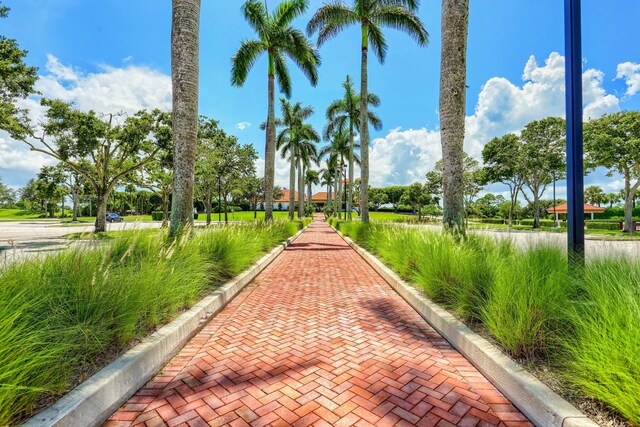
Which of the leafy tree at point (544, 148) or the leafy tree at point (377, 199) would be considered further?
the leafy tree at point (377, 199)

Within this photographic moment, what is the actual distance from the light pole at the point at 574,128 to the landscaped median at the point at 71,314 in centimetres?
510

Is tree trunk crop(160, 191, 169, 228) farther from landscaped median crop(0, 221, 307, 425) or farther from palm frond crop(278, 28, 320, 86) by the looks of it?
palm frond crop(278, 28, 320, 86)

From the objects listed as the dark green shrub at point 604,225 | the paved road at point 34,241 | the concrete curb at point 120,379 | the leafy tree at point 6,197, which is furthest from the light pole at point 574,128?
the leafy tree at point 6,197

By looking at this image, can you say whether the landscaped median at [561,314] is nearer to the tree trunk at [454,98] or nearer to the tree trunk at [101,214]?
the tree trunk at [454,98]

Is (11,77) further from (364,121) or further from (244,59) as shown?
(364,121)

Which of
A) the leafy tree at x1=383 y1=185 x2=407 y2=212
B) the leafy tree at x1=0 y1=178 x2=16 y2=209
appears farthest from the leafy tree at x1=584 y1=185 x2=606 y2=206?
the leafy tree at x1=0 y1=178 x2=16 y2=209

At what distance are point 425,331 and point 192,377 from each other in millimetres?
2867

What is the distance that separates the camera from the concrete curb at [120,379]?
2.11 m

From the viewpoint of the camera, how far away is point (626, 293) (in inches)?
102

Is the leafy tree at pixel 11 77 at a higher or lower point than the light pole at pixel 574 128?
higher

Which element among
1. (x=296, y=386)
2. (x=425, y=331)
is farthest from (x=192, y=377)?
(x=425, y=331)

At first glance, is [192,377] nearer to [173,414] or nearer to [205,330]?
[173,414]

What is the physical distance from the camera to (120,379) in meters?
2.63

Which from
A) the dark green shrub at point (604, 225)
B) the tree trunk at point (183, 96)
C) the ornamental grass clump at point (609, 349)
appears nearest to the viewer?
the ornamental grass clump at point (609, 349)
